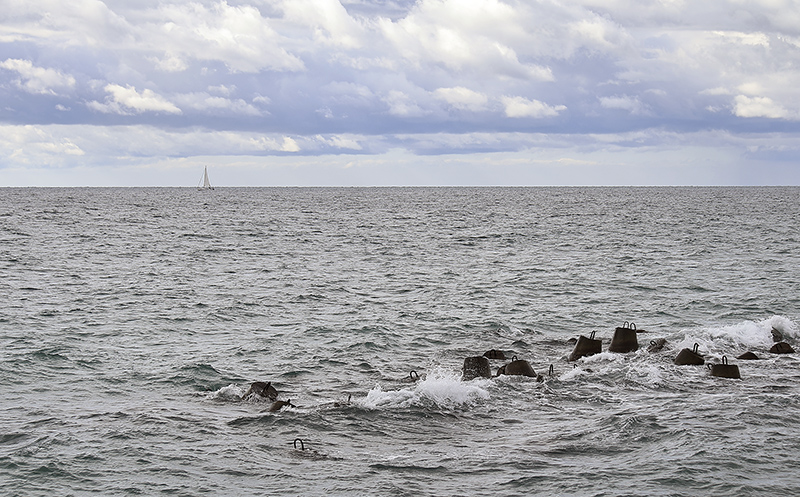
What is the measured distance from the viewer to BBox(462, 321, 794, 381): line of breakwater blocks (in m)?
17.7

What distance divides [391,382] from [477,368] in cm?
214

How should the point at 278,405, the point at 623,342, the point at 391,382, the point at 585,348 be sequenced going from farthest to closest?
the point at 623,342, the point at 585,348, the point at 391,382, the point at 278,405

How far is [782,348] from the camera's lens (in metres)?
20.7

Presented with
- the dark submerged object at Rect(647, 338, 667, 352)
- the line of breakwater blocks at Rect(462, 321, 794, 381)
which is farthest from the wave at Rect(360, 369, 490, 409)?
the dark submerged object at Rect(647, 338, 667, 352)

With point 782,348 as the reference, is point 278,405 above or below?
below

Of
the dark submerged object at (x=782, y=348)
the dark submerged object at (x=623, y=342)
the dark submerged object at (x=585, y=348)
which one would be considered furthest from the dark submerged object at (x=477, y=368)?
the dark submerged object at (x=782, y=348)

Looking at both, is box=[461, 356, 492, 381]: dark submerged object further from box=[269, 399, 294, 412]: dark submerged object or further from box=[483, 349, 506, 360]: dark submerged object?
box=[269, 399, 294, 412]: dark submerged object

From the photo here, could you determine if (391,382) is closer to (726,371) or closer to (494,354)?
(494,354)

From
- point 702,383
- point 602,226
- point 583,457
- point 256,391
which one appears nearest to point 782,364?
point 702,383

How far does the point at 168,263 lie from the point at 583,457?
123 feet

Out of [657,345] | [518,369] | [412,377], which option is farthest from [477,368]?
[657,345]

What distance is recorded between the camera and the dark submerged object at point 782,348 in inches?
815

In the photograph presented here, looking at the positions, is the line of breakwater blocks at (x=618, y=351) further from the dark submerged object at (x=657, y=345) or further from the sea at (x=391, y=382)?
the sea at (x=391, y=382)

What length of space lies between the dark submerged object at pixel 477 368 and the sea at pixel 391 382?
71 cm
